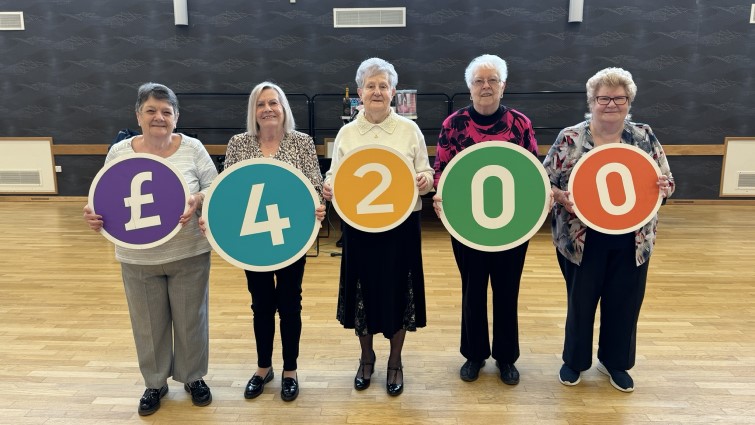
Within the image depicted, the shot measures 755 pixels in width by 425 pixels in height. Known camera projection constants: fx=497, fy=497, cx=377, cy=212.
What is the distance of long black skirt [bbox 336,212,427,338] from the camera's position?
2.13 meters

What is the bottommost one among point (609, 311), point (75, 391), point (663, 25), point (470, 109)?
point (75, 391)

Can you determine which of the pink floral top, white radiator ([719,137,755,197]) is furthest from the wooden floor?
white radiator ([719,137,755,197])

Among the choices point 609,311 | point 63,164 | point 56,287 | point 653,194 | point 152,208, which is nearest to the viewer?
point 152,208

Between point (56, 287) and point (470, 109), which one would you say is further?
point (56, 287)

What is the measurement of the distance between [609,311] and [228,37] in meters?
6.20

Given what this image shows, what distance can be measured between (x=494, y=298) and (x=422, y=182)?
0.66 metres

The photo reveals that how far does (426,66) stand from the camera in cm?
676

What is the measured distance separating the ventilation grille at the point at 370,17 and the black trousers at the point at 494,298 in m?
5.14

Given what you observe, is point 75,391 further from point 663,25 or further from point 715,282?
point 663,25

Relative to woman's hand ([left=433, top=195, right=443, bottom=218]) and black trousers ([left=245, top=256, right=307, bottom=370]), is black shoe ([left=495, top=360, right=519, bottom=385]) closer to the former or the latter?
woman's hand ([left=433, top=195, right=443, bottom=218])

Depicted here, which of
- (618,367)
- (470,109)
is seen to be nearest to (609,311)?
(618,367)

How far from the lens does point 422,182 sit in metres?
2.05

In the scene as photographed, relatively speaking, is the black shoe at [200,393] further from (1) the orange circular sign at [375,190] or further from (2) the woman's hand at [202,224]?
(1) the orange circular sign at [375,190]

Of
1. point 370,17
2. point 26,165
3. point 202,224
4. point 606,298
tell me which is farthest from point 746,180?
point 26,165
